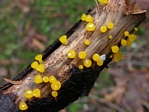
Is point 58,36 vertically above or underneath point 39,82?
underneath

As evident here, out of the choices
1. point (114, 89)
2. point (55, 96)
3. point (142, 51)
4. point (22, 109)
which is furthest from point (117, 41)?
point (142, 51)

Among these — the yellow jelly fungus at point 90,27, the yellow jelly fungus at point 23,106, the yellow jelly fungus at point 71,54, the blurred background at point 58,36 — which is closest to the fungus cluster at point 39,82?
the yellow jelly fungus at point 23,106

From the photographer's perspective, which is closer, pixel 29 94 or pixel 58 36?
pixel 29 94

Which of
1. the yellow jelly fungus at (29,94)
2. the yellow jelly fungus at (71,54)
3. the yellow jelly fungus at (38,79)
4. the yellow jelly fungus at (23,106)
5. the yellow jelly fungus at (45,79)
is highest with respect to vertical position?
the yellow jelly fungus at (71,54)

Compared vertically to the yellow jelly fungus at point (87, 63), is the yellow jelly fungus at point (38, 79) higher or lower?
higher

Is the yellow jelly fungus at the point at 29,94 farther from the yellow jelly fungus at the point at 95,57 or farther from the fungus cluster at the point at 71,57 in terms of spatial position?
the yellow jelly fungus at the point at 95,57

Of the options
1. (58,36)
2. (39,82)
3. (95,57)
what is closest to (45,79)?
(39,82)

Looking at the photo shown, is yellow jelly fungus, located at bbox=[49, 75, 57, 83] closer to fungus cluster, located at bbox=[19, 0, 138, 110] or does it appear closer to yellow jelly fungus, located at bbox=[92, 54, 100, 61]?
fungus cluster, located at bbox=[19, 0, 138, 110]

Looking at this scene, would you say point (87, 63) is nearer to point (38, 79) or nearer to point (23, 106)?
point (38, 79)

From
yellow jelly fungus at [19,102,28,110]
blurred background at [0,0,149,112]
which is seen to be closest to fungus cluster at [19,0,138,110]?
yellow jelly fungus at [19,102,28,110]
